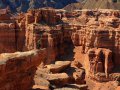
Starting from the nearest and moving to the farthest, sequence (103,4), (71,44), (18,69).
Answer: (18,69) < (71,44) < (103,4)

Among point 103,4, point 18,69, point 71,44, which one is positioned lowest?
point 71,44

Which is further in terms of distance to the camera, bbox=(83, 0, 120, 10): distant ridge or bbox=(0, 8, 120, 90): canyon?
bbox=(83, 0, 120, 10): distant ridge

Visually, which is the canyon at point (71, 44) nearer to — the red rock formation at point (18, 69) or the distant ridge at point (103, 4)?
the red rock formation at point (18, 69)

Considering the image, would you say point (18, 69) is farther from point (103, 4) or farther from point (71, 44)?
point (103, 4)

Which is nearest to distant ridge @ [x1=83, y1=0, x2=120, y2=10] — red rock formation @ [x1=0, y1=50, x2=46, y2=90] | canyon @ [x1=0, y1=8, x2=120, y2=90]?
canyon @ [x1=0, y1=8, x2=120, y2=90]

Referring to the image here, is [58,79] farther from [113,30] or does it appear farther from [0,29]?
[0,29]

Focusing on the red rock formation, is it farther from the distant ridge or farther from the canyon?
the distant ridge

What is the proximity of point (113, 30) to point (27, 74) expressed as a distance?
25.4m

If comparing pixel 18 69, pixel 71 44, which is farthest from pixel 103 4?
pixel 18 69

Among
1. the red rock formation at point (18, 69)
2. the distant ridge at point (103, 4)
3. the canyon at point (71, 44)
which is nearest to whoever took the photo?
the red rock formation at point (18, 69)

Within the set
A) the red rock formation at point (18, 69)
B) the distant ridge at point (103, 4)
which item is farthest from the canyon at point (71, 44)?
the distant ridge at point (103, 4)

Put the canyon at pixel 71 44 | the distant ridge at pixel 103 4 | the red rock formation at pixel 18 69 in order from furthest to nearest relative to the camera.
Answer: the distant ridge at pixel 103 4
the canyon at pixel 71 44
the red rock formation at pixel 18 69

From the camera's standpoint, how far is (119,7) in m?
135

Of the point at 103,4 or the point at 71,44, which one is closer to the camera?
the point at 71,44
